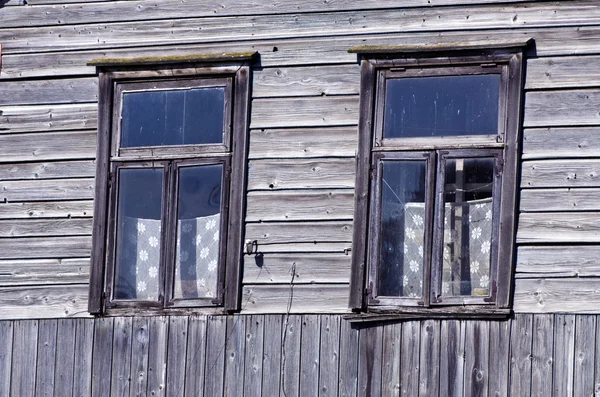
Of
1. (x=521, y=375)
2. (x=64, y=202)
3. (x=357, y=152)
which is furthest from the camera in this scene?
(x=64, y=202)

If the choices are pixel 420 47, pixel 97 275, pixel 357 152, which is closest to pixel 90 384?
pixel 97 275

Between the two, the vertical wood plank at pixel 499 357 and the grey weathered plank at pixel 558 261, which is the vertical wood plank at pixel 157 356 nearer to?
the vertical wood plank at pixel 499 357

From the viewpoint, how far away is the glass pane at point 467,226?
9867 millimetres

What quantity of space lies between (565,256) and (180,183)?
9.15ft

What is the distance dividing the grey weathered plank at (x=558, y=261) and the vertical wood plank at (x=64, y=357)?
3.26 m

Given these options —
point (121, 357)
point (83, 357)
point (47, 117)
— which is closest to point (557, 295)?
point (121, 357)

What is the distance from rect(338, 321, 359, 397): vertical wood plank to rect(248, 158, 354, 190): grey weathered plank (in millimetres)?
979

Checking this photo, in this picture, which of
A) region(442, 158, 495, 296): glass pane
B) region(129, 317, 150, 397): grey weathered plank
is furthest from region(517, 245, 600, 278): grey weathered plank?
region(129, 317, 150, 397): grey weathered plank

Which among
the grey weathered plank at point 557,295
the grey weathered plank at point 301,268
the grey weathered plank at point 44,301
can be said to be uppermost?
the grey weathered plank at point 301,268

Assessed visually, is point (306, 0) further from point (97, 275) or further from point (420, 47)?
point (97, 275)

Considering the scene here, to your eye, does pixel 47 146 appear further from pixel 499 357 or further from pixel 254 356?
pixel 499 357

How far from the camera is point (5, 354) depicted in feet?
35.8

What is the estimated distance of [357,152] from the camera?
10.2 meters

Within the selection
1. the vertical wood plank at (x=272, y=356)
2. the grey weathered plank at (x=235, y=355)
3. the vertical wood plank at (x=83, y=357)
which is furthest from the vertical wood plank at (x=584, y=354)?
the vertical wood plank at (x=83, y=357)
